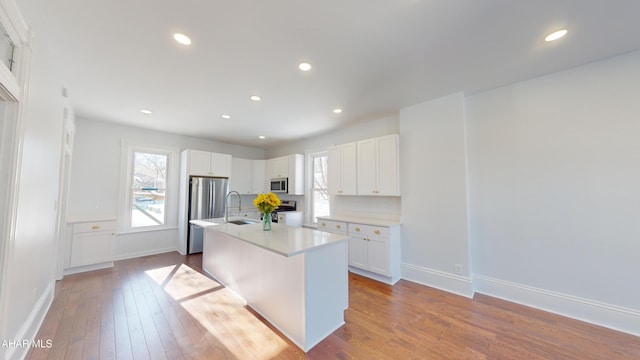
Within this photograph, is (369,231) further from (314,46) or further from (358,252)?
(314,46)

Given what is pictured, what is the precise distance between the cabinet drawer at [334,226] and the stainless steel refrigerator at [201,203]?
248 cm

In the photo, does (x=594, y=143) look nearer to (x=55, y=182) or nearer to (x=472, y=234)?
(x=472, y=234)

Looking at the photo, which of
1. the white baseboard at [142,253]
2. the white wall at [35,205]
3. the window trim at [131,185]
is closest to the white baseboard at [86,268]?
the white baseboard at [142,253]

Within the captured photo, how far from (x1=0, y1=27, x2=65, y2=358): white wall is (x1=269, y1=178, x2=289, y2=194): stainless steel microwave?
11.9ft

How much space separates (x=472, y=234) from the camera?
3.03 m

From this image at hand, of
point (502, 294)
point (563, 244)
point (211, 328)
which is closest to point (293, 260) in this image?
point (211, 328)

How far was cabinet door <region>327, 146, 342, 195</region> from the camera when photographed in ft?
14.0

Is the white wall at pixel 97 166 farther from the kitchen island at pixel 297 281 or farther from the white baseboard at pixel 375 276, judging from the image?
the white baseboard at pixel 375 276

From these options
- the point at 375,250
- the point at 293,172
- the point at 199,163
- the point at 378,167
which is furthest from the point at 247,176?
the point at 375,250

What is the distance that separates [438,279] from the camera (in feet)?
10.2

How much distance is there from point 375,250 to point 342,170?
5.08 feet

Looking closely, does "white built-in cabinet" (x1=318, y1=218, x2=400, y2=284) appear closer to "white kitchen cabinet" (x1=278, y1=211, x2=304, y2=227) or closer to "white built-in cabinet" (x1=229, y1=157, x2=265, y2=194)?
"white kitchen cabinet" (x1=278, y1=211, x2=304, y2=227)

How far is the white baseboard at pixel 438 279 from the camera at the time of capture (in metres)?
2.89

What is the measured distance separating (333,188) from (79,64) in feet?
12.1
